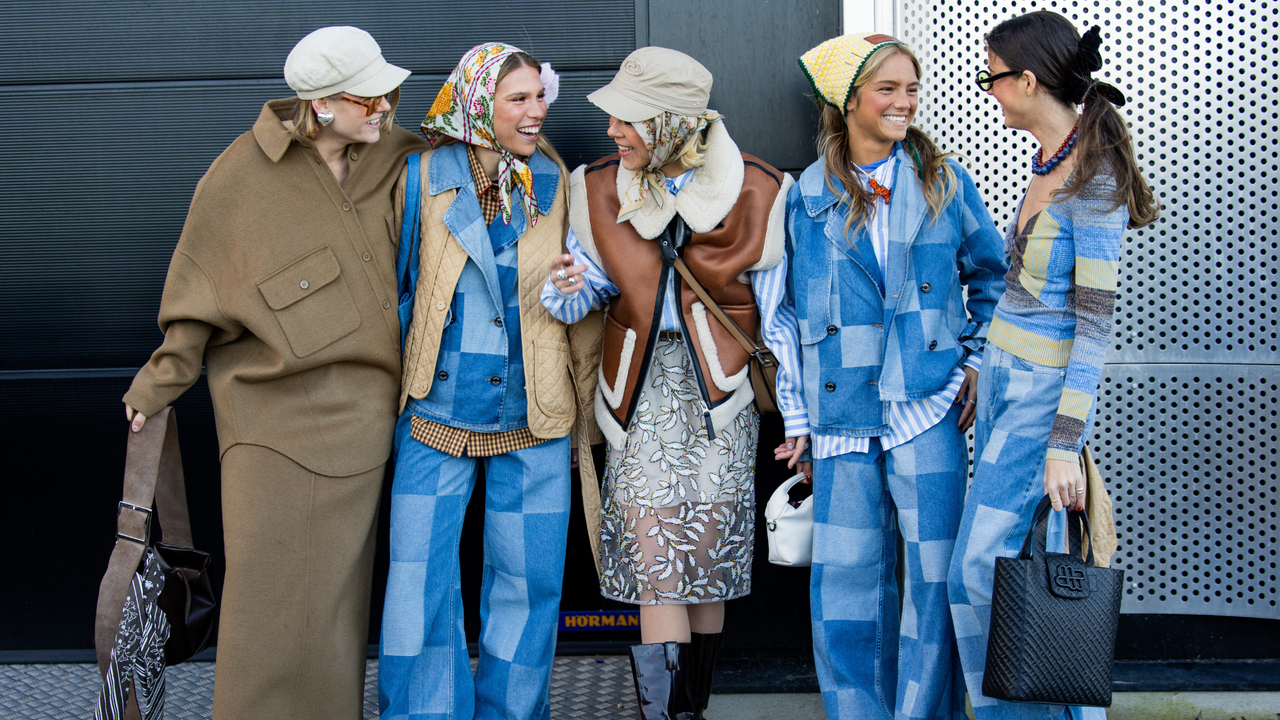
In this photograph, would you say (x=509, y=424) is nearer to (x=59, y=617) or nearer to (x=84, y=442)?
(x=84, y=442)

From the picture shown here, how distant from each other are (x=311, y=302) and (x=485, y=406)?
54 cm

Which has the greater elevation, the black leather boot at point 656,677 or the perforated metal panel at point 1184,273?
the perforated metal panel at point 1184,273

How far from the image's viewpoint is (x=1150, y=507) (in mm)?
3373

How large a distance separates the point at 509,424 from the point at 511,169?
712mm

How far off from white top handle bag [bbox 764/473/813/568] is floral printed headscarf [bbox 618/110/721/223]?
2.95ft

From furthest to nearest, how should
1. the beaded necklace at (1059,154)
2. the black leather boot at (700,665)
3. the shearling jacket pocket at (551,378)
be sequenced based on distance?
1. the black leather boot at (700,665)
2. the shearling jacket pocket at (551,378)
3. the beaded necklace at (1059,154)

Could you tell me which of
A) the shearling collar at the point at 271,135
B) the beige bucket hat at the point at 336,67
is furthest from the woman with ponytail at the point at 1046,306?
the shearling collar at the point at 271,135

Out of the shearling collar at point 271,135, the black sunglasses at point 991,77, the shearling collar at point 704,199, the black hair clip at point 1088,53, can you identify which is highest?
the black hair clip at point 1088,53

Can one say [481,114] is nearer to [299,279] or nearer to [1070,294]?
[299,279]

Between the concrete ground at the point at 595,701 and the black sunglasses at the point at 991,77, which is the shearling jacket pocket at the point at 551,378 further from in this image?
the black sunglasses at the point at 991,77

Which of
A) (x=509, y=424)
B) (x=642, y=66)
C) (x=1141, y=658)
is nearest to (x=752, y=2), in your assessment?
(x=642, y=66)

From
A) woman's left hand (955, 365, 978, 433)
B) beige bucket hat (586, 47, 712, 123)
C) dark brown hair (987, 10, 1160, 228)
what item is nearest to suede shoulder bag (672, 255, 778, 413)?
beige bucket hat (586, 47, 712, 123)

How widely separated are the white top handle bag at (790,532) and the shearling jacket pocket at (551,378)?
66cm

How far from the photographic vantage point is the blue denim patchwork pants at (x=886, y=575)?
2615mm
